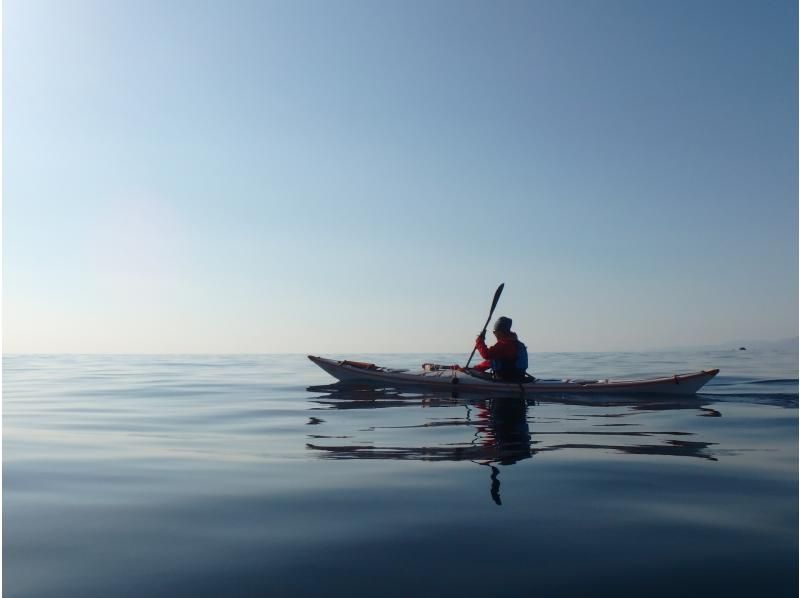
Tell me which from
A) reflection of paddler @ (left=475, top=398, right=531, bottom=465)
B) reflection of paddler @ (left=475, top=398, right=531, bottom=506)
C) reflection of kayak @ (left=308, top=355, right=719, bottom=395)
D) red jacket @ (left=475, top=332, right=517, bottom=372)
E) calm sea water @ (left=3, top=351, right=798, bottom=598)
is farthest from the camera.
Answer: red jacket @ (left=475, top=332, right=517, bottom=372)

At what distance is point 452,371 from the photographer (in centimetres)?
1853

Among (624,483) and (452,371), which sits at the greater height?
(452,371)

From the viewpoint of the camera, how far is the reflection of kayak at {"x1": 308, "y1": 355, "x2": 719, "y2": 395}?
16.1 m

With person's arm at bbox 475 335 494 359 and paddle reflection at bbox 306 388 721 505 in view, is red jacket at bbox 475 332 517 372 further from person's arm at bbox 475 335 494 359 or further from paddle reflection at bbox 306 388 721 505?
paddle reflection at bbox 306 388 721 505

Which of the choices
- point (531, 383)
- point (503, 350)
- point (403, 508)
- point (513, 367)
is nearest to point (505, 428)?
point (403, 508)

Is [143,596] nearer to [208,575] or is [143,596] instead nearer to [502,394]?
[208,575]

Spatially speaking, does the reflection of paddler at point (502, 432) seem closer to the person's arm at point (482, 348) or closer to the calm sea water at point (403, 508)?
the calm sea water at point (403, 508)

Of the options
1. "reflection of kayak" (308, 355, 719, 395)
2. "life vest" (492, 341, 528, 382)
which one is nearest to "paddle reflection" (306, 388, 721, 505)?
"reflection of kayak" (308, 355, 719, 395)

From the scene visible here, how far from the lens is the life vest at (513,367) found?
17141mm

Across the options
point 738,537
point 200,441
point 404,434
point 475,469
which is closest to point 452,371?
point 404,434

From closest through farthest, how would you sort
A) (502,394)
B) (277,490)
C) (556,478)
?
(277,490) < (556,478) < (502,394)

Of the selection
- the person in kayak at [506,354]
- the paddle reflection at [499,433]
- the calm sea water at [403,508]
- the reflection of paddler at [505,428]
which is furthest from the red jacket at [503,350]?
the calm sea water at [403,508]

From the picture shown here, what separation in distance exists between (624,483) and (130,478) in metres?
5.80

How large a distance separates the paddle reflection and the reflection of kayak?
2.35 feet
